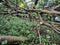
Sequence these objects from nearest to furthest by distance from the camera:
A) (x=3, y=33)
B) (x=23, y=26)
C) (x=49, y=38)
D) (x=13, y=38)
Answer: (x=13, y=38) → (x=3, y=33) → (x=49, y=38) → (x=23, y=26)

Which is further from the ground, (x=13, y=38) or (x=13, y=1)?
(x=13, y=1)

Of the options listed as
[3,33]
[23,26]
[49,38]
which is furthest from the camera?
[23,26]

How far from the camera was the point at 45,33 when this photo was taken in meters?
4.70

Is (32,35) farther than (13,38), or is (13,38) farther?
(32,35)

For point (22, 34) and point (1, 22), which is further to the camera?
point (1, 22)

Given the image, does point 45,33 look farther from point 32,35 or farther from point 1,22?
point 1,22

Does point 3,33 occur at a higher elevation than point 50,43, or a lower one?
higher

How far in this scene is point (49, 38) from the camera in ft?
14.9

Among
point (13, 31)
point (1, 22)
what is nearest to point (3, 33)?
point (13, 31)

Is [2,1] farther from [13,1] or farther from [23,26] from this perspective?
[23,26]

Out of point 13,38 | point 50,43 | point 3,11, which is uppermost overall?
point 3,11

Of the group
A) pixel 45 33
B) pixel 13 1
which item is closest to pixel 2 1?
pixel 13 1

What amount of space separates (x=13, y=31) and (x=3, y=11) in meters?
0.87

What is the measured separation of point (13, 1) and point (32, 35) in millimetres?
1164
